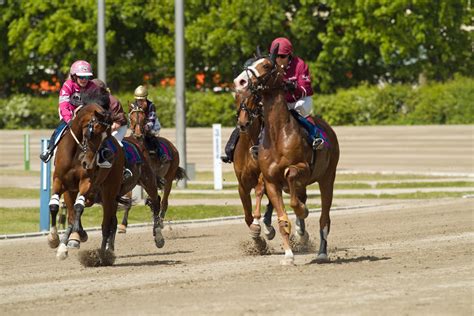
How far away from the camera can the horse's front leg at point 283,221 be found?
1616 centimetres

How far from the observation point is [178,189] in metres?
35.3

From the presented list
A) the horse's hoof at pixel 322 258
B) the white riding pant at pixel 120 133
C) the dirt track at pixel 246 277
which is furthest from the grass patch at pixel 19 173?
the horse's hoof at pixel 322 258

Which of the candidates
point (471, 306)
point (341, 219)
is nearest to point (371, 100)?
point (341, 219)

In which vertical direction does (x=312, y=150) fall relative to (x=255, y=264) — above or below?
above

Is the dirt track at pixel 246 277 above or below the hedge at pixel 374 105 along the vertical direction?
above

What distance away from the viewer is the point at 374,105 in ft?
155

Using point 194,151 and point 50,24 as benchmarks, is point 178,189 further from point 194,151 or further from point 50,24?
point 50,24

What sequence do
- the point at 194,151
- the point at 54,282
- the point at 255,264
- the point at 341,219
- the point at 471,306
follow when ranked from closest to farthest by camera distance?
the point at 471,306 < the point at 54,282 < the point at 255,264 < the point at 341,219 < the point at 194,151

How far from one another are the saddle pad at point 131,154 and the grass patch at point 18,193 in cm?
1249

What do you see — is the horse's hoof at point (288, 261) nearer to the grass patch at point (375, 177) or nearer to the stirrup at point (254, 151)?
the stirrup at point (254, 151)

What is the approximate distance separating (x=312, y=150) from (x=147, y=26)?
38.3 metres

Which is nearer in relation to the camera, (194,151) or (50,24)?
(194,151)

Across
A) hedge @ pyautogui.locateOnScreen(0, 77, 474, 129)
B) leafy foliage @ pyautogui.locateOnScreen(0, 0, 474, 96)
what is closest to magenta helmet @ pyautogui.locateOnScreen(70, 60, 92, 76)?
hedge @ pyautogui.locateOnScreen(0, 77, 474, 129)

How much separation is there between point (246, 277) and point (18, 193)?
63.3 feet
